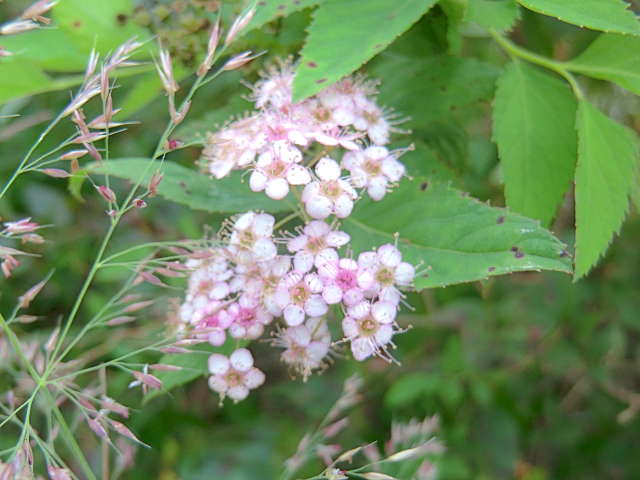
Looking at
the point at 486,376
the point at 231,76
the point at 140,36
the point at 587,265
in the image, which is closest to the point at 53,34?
the point at 140,36

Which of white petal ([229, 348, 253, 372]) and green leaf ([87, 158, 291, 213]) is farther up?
green leaf ([87, 158, 291, 213])

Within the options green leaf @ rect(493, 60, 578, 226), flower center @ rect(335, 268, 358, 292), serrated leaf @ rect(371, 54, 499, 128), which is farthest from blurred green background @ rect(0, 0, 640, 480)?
flower center @ rect(335, 268, 358, 292)

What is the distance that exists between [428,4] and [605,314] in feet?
4.36

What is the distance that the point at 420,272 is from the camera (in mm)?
893

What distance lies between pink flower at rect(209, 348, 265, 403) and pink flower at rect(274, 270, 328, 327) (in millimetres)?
134

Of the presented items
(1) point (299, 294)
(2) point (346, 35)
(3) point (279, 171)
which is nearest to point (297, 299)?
(1) point (299, 294)

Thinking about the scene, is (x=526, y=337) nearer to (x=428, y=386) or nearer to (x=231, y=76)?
(x=428, y=386)

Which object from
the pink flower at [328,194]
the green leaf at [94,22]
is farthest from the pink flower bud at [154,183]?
the green leaf at [94,22]

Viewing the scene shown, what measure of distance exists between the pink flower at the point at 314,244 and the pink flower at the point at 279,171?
76 millimetres

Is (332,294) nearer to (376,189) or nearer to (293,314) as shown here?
(293,314)

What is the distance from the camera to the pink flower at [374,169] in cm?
96

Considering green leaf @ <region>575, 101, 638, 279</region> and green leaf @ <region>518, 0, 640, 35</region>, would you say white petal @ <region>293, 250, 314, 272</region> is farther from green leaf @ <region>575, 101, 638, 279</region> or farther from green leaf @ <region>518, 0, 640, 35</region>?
green leaf @ <region>518, 0, 640, 35</region>

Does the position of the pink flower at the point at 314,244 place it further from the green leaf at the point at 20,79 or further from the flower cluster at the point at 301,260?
the green leaf at the point at 20,79

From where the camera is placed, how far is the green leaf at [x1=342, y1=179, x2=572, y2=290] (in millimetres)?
809
